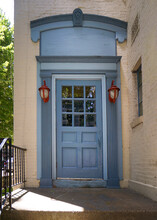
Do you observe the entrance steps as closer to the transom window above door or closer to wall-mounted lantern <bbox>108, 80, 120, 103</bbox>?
the transom window above door

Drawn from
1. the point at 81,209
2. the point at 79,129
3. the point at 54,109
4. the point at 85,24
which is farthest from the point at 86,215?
the point at 85,24

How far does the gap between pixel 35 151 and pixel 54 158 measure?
413mm

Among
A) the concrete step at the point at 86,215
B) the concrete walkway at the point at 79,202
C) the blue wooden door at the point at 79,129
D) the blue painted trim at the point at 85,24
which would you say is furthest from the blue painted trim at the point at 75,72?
the concrete step at the point at 86,215

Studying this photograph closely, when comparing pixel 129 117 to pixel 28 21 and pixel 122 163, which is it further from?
pixel 28 21

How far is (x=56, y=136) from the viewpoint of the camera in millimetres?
5559

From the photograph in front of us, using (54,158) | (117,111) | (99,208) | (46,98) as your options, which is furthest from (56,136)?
(99,208)

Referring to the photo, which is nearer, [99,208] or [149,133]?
[99,208]

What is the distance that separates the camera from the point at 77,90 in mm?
5738

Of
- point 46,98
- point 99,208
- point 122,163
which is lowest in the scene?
point 99,208

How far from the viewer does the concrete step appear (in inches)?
125

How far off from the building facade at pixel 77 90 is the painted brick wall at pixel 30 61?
20mm

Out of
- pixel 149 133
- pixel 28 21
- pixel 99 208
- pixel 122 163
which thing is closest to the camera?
pixel 99 208

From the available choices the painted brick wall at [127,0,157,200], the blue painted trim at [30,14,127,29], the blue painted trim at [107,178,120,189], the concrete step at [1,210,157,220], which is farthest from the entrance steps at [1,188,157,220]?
the blue painted trim at [30,14,127,29]

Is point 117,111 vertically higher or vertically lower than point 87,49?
lower
